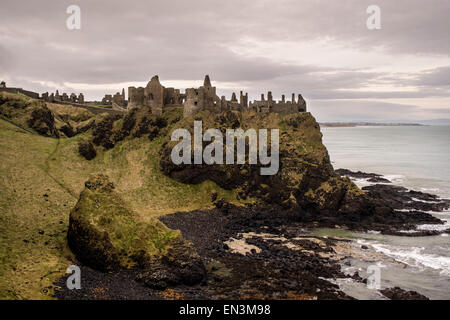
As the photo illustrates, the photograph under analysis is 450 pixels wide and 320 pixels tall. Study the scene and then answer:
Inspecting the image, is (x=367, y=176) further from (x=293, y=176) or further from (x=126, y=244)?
(x=126, y=244)

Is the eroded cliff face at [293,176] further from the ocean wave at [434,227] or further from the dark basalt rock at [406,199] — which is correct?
the ocean wave at [434,227]

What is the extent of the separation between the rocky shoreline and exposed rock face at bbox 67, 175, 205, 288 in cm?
95

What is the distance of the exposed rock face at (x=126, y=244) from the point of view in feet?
117

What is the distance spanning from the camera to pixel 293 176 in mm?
65250

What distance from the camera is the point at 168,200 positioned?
60.7 metres

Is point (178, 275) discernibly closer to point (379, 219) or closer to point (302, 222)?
point (302, 222)

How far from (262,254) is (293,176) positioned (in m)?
23.5

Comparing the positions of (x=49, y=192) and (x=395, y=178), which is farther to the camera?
(x=395, y=178)

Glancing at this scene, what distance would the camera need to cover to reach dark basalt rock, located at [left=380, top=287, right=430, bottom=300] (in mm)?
34344

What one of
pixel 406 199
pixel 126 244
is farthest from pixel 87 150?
pixel 406 199

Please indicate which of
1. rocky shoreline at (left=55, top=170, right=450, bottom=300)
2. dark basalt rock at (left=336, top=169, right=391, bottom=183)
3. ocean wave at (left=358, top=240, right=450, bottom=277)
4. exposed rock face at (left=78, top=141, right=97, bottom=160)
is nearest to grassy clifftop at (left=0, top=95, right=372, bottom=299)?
exposed rock face at (left=78, top=141, right=97, bottom=160)

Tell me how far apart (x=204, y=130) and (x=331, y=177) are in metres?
25.3

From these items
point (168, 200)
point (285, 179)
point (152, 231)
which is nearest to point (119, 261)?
point (152, 231)

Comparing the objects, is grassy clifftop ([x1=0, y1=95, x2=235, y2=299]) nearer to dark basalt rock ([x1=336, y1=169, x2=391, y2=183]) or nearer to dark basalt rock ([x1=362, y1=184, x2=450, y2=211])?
dark basalt rock ([x1=362, y1=184, x2=450, y2=211])
